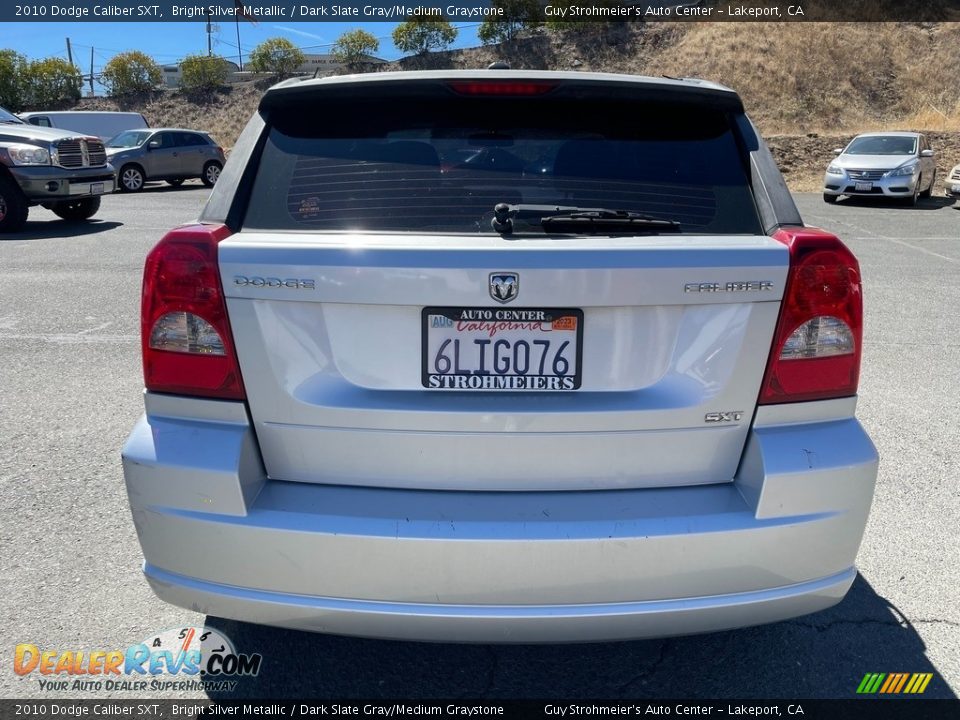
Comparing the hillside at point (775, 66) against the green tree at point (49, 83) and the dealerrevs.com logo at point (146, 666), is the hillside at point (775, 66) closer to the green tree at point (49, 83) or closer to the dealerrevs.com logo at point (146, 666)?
the green tree at point (49, 83)

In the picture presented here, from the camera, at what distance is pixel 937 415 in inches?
189

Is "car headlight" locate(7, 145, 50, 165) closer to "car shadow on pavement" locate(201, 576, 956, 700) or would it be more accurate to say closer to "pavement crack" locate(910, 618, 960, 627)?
"car shadow on pavement" locate(201, 576, 956, 700)

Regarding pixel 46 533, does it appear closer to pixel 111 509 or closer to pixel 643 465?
pixel 111 509

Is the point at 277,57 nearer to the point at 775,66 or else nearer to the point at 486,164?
the point at 775,66

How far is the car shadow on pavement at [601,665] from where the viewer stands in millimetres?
2492

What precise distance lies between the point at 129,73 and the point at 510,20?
24.1 metres

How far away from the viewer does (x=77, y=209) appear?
13781mm

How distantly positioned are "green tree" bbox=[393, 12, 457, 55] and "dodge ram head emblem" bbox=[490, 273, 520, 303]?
5132cm

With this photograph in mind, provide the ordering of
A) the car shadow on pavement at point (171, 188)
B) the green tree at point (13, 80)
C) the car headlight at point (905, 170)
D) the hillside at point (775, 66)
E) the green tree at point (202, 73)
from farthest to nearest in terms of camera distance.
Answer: the green tree at point (202, 73)
the green tree at point (13, 80)
the hillside at point (775, 66)
the car shadow on pavement at point (171, 188)
the car headlight at point (905, 170)

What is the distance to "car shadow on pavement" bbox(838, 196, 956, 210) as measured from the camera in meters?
19.1

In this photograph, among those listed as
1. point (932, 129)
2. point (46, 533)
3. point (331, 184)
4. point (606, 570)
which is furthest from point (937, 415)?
point (932, 129)

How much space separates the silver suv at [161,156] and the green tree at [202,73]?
1127 inches

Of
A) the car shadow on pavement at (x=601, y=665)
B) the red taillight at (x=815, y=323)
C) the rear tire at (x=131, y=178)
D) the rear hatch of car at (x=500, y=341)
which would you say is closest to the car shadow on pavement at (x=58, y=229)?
the rear tire at (x=131, y=178)

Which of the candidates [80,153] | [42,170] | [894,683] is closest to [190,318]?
[894,683]
